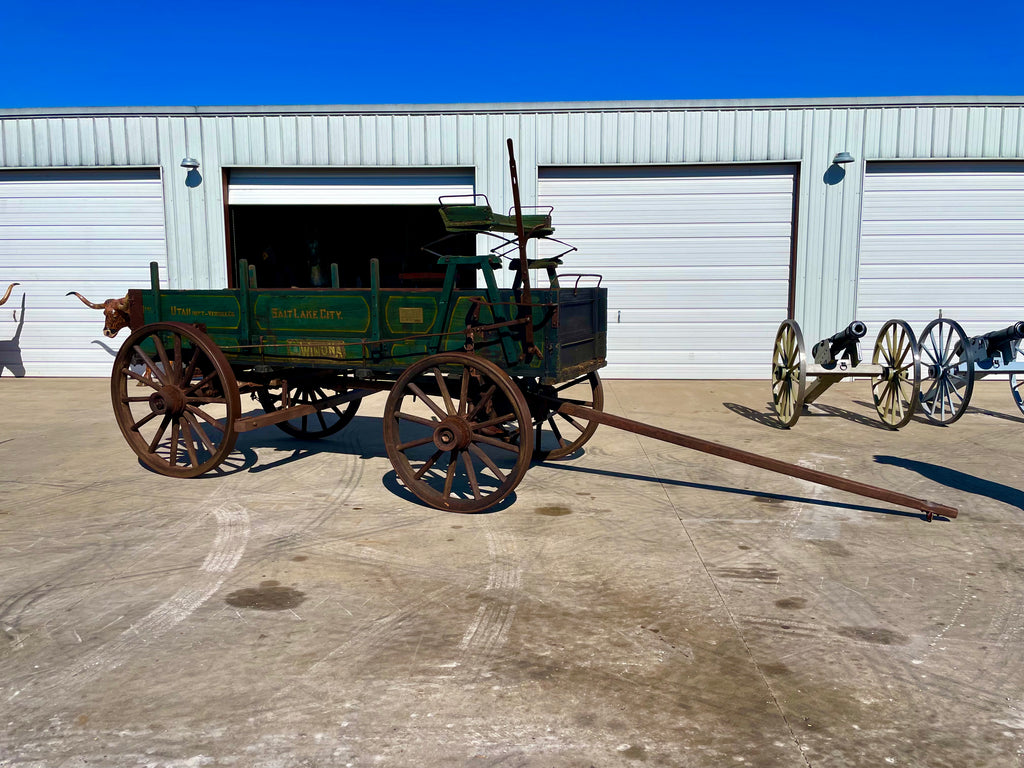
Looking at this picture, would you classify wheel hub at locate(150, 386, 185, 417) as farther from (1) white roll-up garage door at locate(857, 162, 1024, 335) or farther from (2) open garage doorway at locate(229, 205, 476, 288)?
(2) open garage doorway at locate(229, 205, 476, 288)

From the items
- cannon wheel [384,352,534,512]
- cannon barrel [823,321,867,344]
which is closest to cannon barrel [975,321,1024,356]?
cannon barrel [823,321,867,344]

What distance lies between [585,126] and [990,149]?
585 cm

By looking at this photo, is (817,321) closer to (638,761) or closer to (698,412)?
(698,412)

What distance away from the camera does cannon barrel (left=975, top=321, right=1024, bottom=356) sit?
25.7ft

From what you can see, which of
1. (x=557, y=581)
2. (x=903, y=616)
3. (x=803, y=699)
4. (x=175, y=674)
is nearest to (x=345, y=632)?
(x=175, y=674)

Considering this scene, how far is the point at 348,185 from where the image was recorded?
1257 cm

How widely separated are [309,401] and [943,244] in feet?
31.7

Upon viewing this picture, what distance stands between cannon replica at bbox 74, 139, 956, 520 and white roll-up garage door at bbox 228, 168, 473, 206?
19.0 feet

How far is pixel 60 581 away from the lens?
14.5ft

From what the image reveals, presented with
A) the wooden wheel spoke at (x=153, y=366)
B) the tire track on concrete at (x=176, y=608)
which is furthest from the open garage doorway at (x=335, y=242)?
the tire track on concrete at (x=176, y=608)

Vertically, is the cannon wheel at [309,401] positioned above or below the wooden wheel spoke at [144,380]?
below

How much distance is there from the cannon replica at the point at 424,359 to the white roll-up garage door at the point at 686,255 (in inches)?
233

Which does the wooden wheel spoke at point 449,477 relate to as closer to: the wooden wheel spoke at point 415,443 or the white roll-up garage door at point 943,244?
the wooden wheel spoke at point 415,443

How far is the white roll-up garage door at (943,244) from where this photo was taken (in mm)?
12117
